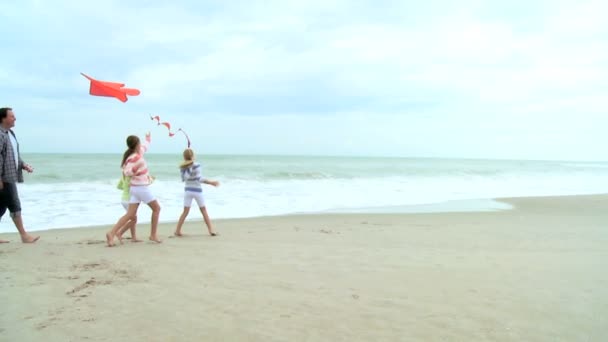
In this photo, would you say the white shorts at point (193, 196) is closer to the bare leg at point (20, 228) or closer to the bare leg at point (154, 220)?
the bare leg at point (154, 220)

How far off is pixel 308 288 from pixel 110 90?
4003 millimetres

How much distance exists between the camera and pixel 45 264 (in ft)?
14.8

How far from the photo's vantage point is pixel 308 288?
3666 millimetres

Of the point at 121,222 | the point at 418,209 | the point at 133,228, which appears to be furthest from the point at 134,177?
the point at 418,209

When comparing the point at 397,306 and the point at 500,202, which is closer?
the point at 397,306

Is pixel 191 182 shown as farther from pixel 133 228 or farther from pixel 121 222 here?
pixel 121 222

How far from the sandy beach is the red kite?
213cm

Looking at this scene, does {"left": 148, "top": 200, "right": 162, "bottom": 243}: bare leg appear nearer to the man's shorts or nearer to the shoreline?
the man's shorts

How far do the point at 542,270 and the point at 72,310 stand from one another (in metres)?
4.57

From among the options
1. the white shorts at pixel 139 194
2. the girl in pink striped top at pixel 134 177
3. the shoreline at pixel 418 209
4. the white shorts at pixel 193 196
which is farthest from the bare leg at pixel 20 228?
the white shorts at pixel 193 196

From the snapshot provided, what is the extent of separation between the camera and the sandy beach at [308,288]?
2.81 metres

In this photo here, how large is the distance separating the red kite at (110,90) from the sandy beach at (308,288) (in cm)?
213

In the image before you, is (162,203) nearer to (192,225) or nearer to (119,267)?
(192,225)

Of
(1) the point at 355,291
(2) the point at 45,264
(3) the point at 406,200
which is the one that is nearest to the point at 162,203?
(2) the point at 45,264
